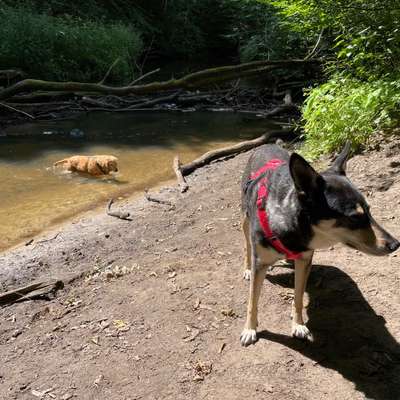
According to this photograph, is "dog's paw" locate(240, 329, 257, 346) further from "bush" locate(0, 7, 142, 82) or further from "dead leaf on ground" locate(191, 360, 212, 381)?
"bush" locate(0, 7, 142, 82)

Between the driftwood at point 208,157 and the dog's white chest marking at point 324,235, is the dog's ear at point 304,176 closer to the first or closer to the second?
the dog's white chest marking at point 324,235

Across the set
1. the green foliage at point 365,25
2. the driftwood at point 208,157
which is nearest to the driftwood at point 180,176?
the driftwood at point 208,157

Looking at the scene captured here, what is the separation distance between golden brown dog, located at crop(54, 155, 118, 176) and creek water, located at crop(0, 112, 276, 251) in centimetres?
15

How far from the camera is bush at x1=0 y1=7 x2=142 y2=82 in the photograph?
Answer: 1410cm

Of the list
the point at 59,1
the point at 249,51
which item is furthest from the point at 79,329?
the point at 59,1

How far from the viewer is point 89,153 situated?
33.9ft

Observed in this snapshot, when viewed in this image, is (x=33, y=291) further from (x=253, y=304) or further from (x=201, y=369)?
(x=253, y=304)

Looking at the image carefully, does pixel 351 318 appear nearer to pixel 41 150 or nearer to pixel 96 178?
pixel 96 178

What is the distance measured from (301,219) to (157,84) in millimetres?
9239

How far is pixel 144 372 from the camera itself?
362 cm

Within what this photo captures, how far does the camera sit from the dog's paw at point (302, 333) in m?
3.71

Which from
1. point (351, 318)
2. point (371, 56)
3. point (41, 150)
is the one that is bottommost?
point (41, 150)

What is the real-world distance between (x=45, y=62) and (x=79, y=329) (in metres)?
11.9

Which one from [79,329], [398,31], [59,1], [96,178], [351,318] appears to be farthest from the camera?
[59,1]
